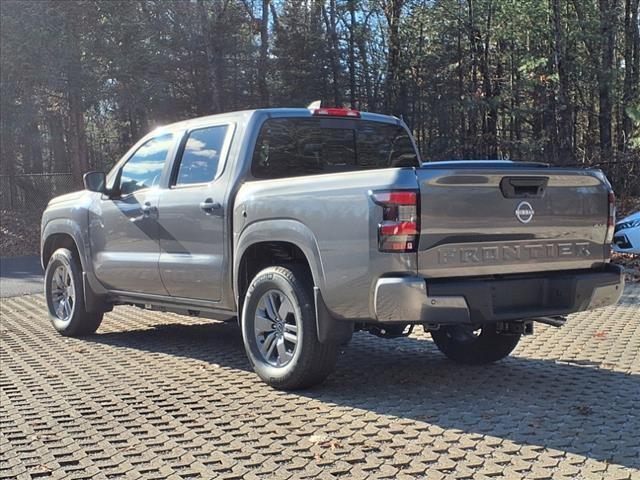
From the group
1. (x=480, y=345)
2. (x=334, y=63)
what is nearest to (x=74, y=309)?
(x=480, y=345)

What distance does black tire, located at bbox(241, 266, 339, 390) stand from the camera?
4.76 m

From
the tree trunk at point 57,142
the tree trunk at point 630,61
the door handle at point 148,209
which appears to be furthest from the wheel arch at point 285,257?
the tree trunk at point 57,142

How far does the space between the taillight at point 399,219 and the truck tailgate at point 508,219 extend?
50mm

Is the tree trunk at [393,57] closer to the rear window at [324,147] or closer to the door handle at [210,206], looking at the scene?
the rear window at [324,147]

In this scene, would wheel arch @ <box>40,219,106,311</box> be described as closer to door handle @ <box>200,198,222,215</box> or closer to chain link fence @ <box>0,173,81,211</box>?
door handle @ <box>200,198,222,215</box>

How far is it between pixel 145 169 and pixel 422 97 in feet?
68.1

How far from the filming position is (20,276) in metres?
14.1

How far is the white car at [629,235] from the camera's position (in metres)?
9.68

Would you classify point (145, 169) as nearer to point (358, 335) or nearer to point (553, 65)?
point (358, 335)

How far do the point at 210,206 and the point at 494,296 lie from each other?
2.30 metres

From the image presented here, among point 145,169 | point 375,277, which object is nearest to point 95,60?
point 145,169

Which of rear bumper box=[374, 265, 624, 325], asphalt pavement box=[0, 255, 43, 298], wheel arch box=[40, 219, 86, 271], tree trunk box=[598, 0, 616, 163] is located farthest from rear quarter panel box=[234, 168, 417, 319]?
tree trunk box=[598, 0, 616, 163]

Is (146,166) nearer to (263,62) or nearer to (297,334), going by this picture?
(297,334)

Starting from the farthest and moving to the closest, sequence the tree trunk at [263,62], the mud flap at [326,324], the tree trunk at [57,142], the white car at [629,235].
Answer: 1. the tree trunk at [263,62]
2. the tree trunk at [57,142]
3. the white car at [629,235]
4. the mud flap at [326,324]
